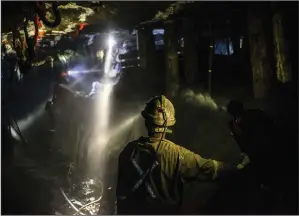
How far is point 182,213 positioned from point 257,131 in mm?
564

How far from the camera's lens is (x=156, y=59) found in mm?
2016

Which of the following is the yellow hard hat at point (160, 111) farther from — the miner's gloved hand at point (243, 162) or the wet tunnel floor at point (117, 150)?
the miner's gloved hand at point (243, 162)

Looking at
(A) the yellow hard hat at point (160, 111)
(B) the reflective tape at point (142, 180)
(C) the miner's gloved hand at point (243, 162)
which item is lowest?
(B) the reflective tape at point (142, 180)

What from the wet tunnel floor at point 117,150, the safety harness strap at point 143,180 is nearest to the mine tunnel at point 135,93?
the wet tunnel floor at point 117,150

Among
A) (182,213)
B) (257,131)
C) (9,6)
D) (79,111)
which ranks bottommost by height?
(182,213)

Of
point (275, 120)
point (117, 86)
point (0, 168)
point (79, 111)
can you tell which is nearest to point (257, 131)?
point (275, 120)

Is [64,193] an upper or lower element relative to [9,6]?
lower

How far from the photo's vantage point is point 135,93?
6.61 feet

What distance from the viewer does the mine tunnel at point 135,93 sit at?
6.46 ft

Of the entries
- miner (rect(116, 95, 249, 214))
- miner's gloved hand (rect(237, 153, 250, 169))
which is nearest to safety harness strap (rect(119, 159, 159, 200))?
miner (rect(116, 95, 249, 214))

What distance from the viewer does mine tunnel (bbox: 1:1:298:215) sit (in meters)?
1.97

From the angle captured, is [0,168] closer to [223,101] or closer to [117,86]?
A: [117,86]

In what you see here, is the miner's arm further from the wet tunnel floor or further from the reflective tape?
the reflective tape

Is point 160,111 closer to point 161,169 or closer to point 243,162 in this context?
point 161,169
